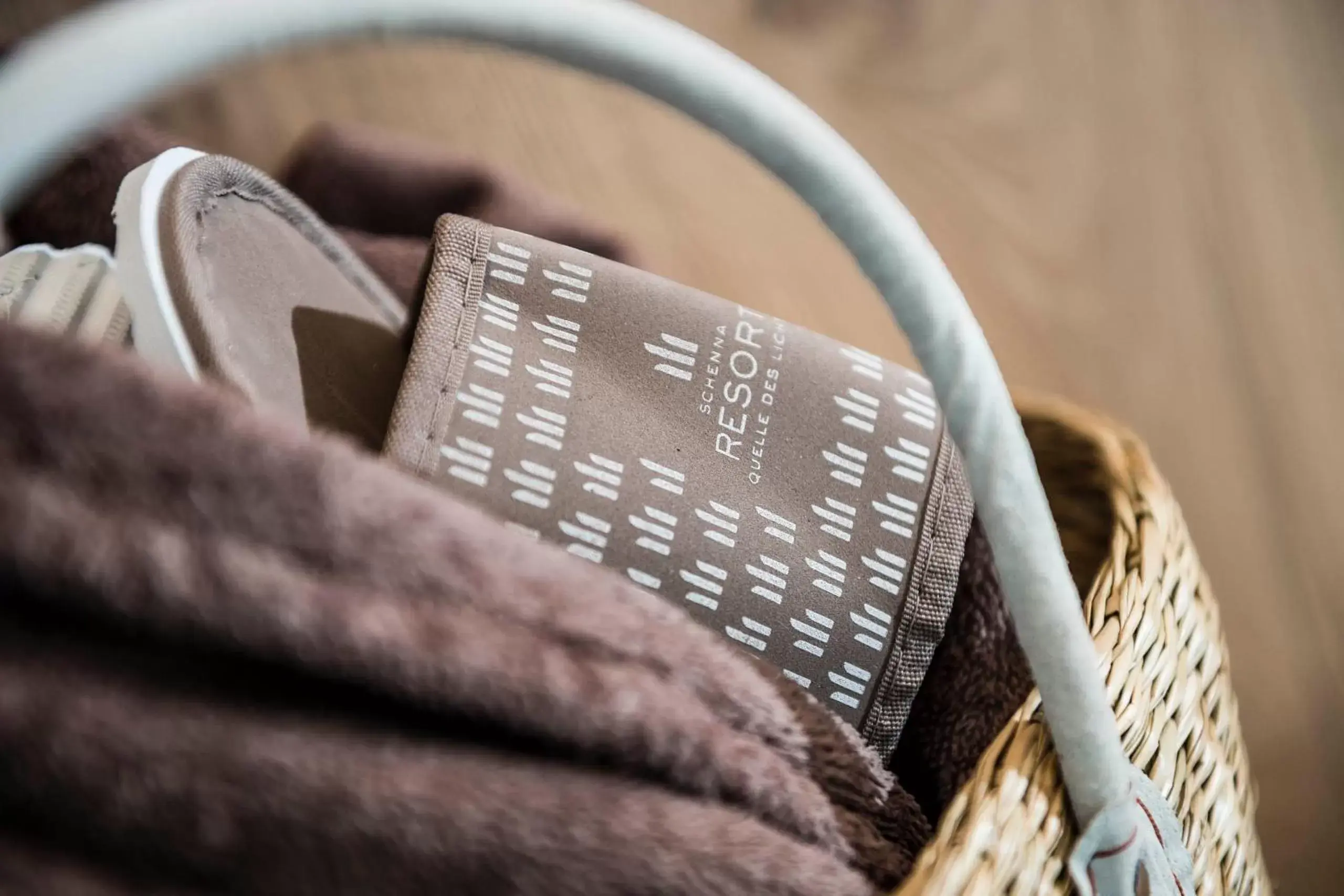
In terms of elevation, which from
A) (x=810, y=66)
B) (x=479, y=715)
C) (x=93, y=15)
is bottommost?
(x=479, y=715)

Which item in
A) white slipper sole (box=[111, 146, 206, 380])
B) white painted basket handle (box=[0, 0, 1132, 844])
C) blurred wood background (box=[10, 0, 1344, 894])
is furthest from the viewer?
blurred wood background (box=[10, 0, 1344, 894])

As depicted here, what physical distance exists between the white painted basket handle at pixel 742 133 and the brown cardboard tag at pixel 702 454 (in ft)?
0.33

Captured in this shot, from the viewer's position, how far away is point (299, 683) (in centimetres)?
21

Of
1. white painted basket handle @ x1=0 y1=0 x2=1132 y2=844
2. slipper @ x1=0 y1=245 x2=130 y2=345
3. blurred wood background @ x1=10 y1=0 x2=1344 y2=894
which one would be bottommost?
slipper @ x1=0 y1=245 x2=130 y2=345

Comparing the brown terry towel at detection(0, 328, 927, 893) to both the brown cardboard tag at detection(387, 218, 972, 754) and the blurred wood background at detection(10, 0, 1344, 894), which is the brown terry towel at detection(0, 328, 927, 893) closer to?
the brown cardboard tag at detection(387, 218, 972, 754)

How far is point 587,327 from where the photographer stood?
0.35 m

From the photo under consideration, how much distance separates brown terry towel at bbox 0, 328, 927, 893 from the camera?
180 millimetres

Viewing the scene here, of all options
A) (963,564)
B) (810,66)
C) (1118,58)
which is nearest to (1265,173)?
(1118,58)

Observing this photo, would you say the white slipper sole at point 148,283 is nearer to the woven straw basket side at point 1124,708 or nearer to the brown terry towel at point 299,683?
the brown terry towel at point 299,683

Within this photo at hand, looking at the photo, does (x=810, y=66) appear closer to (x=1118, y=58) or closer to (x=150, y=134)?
(x=1118, y=58)

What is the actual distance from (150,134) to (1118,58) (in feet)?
2.15

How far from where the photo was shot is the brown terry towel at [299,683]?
18 cm

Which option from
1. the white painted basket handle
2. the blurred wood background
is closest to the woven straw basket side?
the white painted basket handle

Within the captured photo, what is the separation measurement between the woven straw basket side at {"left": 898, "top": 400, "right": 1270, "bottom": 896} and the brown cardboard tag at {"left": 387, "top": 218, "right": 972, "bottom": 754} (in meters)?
0.07
